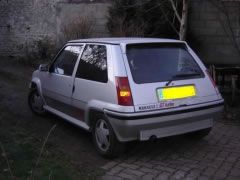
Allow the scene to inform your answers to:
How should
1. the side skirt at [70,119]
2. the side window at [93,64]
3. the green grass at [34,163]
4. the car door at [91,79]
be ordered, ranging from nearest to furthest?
the green grass at [34,163] < the car door at [91,79] < the side window at [93,64] < the side skirt at [70,119]

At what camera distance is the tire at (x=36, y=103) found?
25.5ft

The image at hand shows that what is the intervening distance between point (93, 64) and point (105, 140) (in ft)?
3.59

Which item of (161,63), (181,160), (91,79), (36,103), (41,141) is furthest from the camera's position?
(36,103)

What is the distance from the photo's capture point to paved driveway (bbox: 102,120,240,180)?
16.9 ft

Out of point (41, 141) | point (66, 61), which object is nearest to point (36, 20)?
point (66, 61)

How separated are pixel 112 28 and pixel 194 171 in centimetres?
918

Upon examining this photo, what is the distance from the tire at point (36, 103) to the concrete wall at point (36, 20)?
7036mm

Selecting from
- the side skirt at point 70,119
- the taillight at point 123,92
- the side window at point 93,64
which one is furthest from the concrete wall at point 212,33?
the taillight at point 123,92

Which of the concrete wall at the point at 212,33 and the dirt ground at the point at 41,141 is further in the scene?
the concrete wall at the point at 212,33

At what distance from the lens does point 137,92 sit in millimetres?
5270

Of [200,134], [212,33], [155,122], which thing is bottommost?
[200,134]

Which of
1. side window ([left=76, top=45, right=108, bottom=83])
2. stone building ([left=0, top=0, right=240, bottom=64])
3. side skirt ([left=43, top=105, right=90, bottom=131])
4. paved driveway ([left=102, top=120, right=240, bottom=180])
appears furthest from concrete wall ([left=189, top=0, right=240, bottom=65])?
side window ([left=76, top=45, right=108, bottom=83])

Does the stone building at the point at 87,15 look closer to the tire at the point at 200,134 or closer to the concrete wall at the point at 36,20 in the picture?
the concrete wall at the point at 36,20

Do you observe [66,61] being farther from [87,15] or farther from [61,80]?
[87,15]
